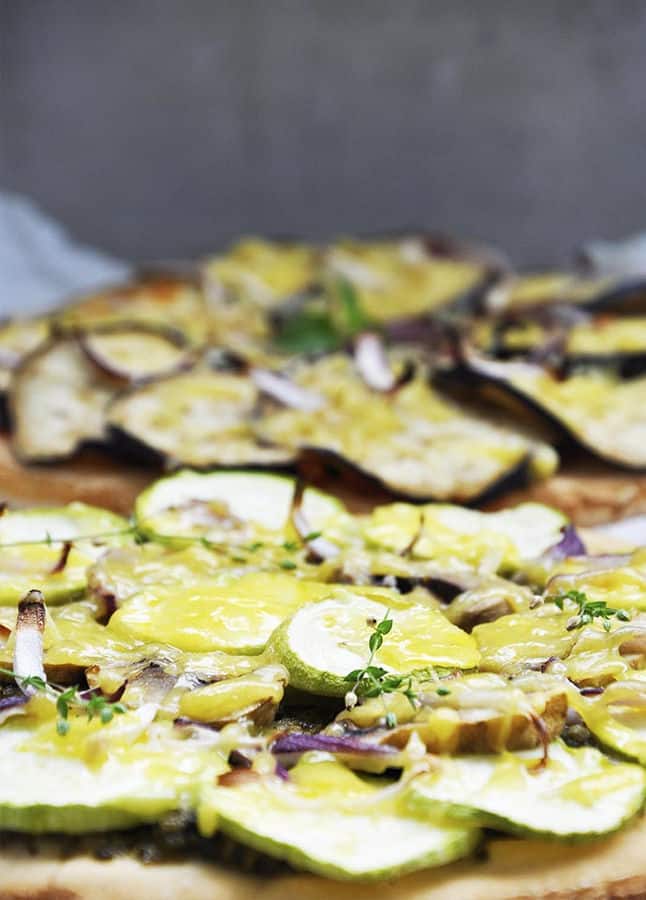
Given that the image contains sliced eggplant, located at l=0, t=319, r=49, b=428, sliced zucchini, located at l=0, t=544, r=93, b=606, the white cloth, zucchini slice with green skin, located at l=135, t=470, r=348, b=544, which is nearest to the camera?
sliced zucchini, located at l=0, t=544, r=93, b=606

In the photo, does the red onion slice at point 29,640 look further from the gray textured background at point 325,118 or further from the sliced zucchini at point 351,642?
→ the gray textured background at point 325,118

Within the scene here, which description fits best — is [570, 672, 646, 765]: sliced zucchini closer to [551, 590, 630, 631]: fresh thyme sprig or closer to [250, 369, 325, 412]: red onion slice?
[551, 590, 630, 631]: fresh thyme sprig

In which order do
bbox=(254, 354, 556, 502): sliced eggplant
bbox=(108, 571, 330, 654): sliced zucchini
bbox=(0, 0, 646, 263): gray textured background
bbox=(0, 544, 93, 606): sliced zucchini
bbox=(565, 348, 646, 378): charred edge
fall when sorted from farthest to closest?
bbox=(0, 0, 646, 263): gray textured background, bbox=(565, 348, 646, 378): charred edge, bbox=(254, 354, 556, 502): sliced eggplant, bbox=(0, 544, 93, 606): sliced zucchini, bbox=(108, 571, 330, 654): sliced zucchini

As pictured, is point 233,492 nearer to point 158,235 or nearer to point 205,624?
point 205,624

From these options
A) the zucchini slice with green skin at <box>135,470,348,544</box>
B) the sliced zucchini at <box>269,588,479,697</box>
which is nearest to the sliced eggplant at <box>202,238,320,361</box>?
the zucchini slice with green skin at <box>135,470,348,544</box>

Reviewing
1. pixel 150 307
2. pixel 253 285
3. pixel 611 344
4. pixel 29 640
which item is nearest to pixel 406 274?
pixel 253 285

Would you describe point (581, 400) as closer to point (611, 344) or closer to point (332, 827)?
point (611, 344)

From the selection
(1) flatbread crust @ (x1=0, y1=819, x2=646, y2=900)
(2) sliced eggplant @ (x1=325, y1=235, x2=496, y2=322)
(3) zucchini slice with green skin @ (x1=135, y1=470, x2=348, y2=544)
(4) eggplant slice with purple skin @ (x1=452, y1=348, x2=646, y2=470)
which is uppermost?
(2) sliced eggplant @ (x1=325, y1=235, x2=496, y2=322)
